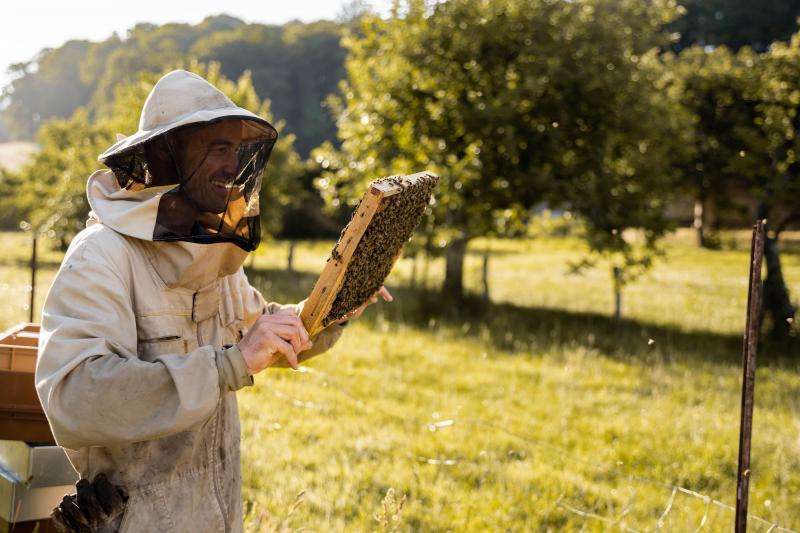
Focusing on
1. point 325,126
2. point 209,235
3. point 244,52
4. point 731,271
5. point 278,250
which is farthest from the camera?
point 244,52

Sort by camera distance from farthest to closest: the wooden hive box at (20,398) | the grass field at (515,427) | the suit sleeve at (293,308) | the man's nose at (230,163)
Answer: the grass field at (515,427) → the suit sleeve at (293,308) → the wooden hive box at (20,398) → the man's nose at (230,163)

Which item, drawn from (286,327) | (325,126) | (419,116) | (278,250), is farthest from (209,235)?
(325,126)

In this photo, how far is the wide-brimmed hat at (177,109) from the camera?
7.82 ft

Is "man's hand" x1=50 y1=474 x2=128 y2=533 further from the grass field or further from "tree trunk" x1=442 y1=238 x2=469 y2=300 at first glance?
"tree trunk" x1=442 y1=238 x2=469 y2=300

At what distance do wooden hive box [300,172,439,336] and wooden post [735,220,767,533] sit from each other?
144 cm

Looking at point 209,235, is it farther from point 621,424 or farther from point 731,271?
point 731,271

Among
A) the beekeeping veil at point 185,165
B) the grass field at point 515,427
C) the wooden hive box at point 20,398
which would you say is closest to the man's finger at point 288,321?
the beekeeping veil at point 185,165

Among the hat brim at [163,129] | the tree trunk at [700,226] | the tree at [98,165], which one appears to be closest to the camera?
the hat brim at [163,129]

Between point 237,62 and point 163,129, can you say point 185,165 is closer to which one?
point 163,129

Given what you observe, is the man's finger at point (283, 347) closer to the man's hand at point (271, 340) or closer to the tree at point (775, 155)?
the man's hand at point (271, 340)

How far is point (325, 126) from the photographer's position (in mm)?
75500

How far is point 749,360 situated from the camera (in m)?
3.08

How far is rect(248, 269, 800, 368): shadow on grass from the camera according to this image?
1194 centimetres

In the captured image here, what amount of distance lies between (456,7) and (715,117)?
1260 cm
